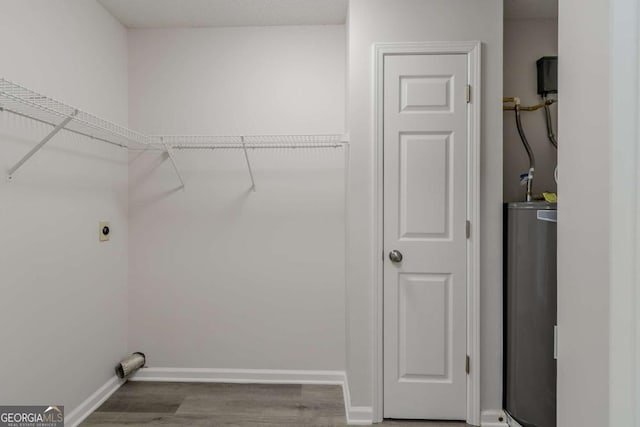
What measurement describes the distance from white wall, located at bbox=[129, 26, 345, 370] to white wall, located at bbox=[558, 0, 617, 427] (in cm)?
172

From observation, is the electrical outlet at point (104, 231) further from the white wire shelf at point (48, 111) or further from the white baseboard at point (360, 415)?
the white baseboard at point (360, 415)

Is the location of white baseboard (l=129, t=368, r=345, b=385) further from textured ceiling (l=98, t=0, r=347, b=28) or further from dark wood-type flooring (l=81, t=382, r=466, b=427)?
textured ceiling (l=98, t=0, r=347, b=28)

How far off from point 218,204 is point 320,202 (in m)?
0.75

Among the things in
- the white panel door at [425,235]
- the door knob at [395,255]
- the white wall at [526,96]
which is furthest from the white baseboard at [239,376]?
the white wall at [526,96]

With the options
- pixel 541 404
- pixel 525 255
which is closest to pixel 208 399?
pixel 541 404

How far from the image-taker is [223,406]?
209 centimetres

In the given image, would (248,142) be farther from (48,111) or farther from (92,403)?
(92,403)

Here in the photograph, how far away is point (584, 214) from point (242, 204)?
2.07 meters

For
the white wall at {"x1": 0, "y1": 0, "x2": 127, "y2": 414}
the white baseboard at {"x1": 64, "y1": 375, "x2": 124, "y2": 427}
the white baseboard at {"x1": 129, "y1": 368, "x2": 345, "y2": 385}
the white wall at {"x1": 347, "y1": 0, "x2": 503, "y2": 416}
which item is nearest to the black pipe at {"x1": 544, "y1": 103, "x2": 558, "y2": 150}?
the white wall at {"x1": 347, "y1": 0, "x2": 503, "y2": 416}

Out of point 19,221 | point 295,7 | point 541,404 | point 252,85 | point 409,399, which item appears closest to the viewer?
point 19,221

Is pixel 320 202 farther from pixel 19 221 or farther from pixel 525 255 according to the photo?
pixel 19 221

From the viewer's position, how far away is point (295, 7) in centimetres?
215

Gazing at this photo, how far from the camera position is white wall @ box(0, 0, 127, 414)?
1.53 metres

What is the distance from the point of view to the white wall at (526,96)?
7.43 ft
